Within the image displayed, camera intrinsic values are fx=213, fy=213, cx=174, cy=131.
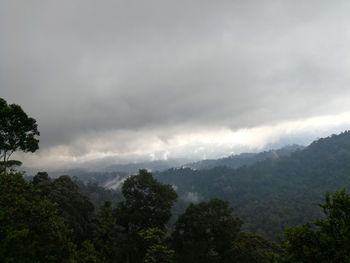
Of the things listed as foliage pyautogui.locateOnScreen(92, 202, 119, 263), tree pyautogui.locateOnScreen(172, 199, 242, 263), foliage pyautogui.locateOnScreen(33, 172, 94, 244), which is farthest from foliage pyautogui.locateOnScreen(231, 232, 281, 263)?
foliage pyautogui.locateOnScreen(33, 172, 94, 244)

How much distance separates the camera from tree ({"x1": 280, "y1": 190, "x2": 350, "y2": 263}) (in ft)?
31.1

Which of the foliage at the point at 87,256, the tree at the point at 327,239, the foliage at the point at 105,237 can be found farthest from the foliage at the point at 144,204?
the tree at the point at 327,239

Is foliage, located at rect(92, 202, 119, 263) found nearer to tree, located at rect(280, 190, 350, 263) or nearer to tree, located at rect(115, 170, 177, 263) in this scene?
tree, located at rect(115, 170, 177, 263)

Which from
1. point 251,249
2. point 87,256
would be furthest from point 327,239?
point 251,249

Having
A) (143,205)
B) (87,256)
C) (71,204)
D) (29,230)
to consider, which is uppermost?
(29,230)

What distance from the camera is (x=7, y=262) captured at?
30.1 feet

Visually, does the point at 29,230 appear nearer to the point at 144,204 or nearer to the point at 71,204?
the point at 144,204

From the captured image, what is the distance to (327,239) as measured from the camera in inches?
381

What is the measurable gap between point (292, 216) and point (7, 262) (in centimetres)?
19453

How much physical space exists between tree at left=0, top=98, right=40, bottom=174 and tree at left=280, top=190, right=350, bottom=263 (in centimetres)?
2685

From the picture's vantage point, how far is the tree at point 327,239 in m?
9.48

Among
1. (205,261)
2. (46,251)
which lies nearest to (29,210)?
(46,251)

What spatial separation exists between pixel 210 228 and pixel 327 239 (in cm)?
2736

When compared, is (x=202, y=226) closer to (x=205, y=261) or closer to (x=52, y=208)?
(x=205, y=261)
